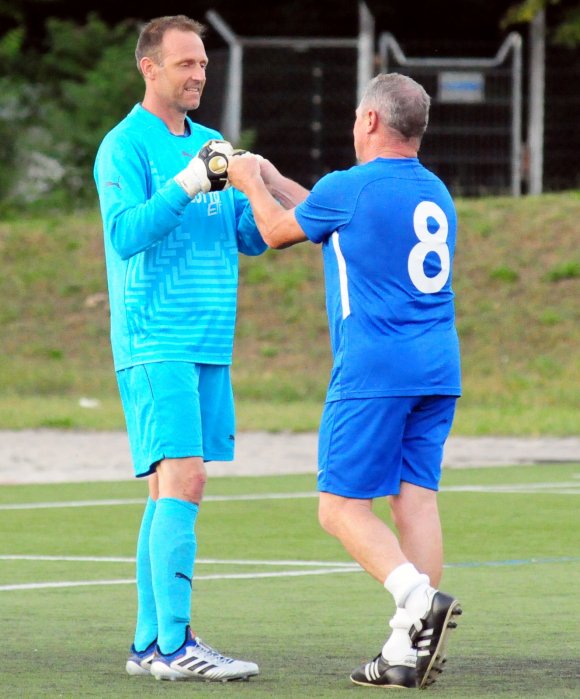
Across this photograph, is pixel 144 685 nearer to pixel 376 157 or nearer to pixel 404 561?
pixel 404 561

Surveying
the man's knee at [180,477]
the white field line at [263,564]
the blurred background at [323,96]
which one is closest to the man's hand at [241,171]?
the man's knee at [180,477]

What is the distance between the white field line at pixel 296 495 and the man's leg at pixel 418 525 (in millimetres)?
6092

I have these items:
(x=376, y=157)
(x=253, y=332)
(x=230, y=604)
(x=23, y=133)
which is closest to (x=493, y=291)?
(x=253, y=332)

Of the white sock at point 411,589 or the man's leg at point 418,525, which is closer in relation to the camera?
the white sock at point 411,589

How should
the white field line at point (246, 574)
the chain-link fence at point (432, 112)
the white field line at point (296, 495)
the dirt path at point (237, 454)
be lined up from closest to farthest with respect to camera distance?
the white field line at point (246, 574)
the white field line at point (296, 495)
the dirt path at point (237, 454)
the chain-link fence at point (432, 112)

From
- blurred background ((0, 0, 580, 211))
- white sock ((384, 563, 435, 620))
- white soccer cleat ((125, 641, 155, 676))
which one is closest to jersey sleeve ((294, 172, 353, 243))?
white sock ((384, 563, 435, 620))

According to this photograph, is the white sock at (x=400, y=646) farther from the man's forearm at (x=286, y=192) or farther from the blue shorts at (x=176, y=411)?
the man's forearm at (x=286, y=192)

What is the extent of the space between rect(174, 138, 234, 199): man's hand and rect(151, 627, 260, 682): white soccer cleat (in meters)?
1.54

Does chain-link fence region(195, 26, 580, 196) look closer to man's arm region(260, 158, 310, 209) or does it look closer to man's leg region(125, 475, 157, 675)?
man's arm region(260, 158, 310, 209)

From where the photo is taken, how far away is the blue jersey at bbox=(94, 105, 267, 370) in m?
6.62

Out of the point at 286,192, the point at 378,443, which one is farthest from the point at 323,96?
the point at 378,443

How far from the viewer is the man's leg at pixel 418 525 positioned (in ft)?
21.5

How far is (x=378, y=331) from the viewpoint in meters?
6.43

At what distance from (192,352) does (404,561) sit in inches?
40.6
